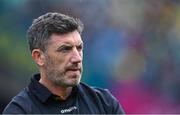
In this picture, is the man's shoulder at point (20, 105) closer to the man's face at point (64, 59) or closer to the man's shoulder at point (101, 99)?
the man's face at point (64, 59)

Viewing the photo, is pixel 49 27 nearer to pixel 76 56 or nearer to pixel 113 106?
pixel 76 56

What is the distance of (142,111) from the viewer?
3.34m

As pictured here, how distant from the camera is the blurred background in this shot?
124 inches

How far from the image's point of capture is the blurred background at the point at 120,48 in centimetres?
316

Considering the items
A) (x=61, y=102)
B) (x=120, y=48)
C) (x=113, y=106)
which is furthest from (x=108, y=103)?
(x=120, y=48)

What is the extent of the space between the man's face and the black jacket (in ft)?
0.23

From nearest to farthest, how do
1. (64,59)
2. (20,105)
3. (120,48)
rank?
(20,105)
(64,59)
(120,48)

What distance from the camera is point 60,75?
1879 millimetres

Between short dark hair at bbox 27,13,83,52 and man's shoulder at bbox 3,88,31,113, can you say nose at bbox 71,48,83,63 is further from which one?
man's shoulder at bbox 3,88,31,113

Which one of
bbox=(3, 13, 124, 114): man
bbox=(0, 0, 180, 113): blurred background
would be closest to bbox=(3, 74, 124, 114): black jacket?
bbox=(3, 13, 124, 114): man

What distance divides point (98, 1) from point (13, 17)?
0.62 meters

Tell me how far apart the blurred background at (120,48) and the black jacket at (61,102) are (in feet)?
4.03

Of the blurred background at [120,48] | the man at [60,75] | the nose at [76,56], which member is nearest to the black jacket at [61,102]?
the man at [60,75]

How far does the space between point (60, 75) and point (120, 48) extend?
151 cm
